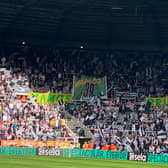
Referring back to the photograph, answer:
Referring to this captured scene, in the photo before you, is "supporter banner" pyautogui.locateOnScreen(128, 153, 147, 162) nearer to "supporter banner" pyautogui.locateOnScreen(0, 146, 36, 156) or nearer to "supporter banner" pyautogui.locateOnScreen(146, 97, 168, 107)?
"supporter banner" pyautogui.locateOnScreen(0, 146, 36, 156)

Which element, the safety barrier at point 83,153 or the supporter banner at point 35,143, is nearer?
the safety barrier at point 83,153

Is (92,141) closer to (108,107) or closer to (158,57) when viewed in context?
(108,107)

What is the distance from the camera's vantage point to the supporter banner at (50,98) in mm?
42812

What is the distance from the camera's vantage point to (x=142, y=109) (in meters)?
42.5

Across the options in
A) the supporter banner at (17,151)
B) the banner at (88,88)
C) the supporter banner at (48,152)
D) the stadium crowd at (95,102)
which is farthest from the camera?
the banner at (88,88)

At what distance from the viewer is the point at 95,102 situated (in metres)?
43.7

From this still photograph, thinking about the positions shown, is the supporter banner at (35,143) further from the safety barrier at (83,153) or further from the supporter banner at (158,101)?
the supporter banner at (158,101)

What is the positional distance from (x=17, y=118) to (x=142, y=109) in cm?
1139

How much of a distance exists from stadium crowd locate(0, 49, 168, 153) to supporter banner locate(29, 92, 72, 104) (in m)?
0.60

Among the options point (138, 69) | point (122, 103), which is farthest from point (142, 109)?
point (138, 69)

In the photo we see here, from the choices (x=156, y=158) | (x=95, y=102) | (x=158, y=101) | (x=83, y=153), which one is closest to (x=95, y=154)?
(x=83, y=153)

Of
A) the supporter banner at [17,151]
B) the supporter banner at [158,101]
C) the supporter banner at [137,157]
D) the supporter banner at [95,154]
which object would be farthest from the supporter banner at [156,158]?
the supporter banner at [17,151]

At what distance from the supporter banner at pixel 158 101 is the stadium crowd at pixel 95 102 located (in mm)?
606

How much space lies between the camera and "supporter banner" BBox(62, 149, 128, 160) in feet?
120
